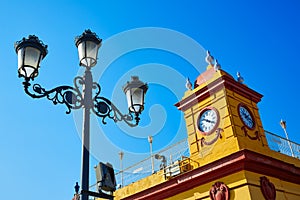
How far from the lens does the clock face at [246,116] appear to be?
10.1 m

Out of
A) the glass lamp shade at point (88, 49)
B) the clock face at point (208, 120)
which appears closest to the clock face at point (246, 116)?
the clock face at point (208, 120)

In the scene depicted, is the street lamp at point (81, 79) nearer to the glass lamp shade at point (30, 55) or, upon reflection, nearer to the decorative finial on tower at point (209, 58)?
the glass lamp shade at point (30, 55)

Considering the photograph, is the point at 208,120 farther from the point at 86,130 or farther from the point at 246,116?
the point at 86,130

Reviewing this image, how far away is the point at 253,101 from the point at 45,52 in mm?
8607

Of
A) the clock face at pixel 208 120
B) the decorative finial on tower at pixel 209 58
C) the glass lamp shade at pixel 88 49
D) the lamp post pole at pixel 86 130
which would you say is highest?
the decorative finial on tower at pixel 209 58

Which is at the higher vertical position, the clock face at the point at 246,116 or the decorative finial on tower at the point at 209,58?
the decorative finial on tower at the point at 209,58

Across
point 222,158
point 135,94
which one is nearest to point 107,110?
point 135,94

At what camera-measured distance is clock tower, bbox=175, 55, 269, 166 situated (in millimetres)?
9352

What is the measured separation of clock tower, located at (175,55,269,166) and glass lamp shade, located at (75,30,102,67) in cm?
563

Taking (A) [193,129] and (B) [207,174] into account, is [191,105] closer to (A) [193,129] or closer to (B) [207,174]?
(A) [193,129]

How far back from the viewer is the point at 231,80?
10312 mm

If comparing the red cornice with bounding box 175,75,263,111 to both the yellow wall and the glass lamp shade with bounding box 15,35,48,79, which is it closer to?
the yellow wall

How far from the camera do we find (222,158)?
8.68 meters

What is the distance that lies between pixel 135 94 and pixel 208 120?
18.9 feet
